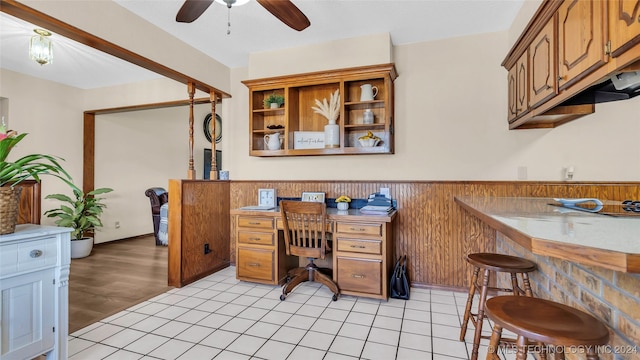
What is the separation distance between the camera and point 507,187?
2.83 meters

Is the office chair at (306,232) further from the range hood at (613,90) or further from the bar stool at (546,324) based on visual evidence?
the range hood at (613,90)

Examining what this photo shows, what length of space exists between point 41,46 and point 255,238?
2760 millimetres

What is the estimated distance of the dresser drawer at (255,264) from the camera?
3.06 metres

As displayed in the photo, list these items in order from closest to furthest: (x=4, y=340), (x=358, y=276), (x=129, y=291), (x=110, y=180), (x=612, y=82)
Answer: (x=4, y=340), (x=612, y=82), (x=358, y=276), (x=129, y=291), (x=110, y=180)

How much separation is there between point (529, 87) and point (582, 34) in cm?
72

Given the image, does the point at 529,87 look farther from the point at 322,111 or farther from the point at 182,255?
the point at 182,255

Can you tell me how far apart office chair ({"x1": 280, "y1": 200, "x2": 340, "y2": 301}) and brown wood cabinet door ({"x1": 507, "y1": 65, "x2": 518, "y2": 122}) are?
1831 millimetres

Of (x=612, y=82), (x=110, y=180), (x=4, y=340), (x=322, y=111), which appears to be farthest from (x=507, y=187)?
(x=110, y=180)

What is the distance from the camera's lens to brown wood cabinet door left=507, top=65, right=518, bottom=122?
8.39 ft

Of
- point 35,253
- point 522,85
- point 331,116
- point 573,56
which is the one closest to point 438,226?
point 522,85

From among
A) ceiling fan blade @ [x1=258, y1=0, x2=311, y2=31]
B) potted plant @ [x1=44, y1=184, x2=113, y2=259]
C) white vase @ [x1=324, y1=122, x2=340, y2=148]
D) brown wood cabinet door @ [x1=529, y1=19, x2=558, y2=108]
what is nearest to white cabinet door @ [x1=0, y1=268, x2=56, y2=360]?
ceiling fan blade @ [x1=258, y1=0, x2=311, y2=31]

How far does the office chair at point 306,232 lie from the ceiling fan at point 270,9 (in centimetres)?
145

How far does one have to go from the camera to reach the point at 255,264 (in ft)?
10.2

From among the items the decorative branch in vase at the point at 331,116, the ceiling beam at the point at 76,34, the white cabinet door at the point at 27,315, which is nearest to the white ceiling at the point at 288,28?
the ceiling beam at the point at 76,34
